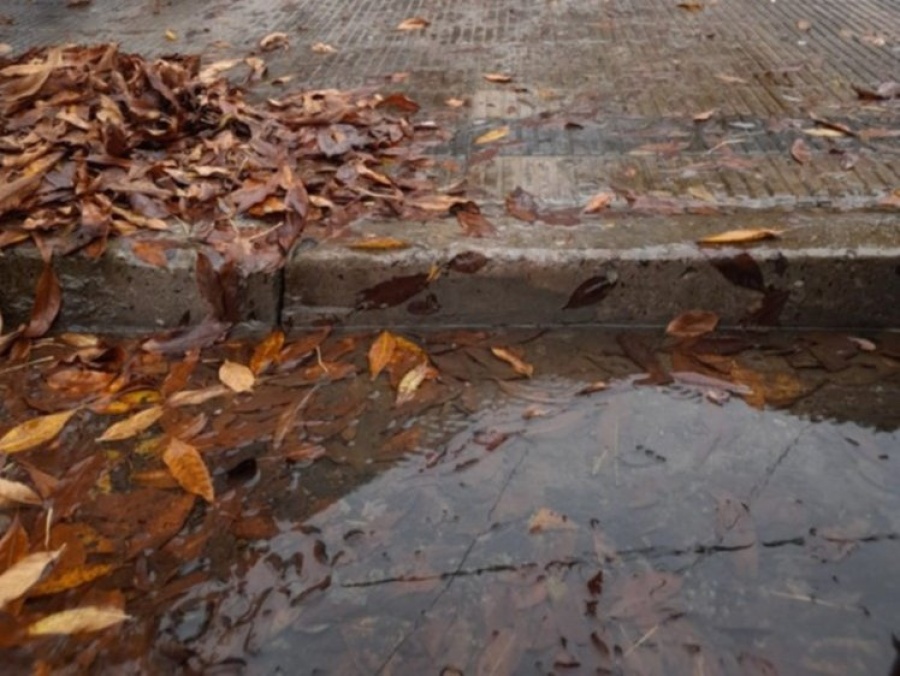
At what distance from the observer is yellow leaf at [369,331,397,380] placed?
2455mm

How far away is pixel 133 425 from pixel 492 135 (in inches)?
70.6

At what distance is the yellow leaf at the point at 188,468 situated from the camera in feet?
6.77

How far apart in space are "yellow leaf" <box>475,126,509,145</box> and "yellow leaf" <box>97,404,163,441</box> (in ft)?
5.39

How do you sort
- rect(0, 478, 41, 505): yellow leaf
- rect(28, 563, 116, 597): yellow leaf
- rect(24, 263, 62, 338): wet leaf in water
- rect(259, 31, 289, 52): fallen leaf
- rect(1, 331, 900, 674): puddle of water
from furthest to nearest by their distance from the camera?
rect(259, 31, 289, 52): fallen leaf < rect(24, 263, 62, 338): wet leaf in water < rect(0, 478, 41, 505): yellow leaf < rect(28, 563, 116, 597): yellow leaf < rect(1, 331, 900, 674): puddle of water

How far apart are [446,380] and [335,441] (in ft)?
1.24

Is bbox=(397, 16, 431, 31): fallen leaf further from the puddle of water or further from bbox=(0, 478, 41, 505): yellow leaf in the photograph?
bbox=(0, 478, 41, 505): yellow leaf

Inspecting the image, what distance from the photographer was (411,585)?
1835 millimetres

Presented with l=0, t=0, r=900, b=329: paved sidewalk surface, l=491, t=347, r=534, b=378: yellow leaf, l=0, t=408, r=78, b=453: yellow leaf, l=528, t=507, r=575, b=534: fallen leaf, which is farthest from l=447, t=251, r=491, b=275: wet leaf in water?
l=0, t=408, r=78, b=453: yellow leaf

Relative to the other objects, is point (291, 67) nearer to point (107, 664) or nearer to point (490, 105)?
point (490, 105)

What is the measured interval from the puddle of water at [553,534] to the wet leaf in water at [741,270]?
201 millimetres

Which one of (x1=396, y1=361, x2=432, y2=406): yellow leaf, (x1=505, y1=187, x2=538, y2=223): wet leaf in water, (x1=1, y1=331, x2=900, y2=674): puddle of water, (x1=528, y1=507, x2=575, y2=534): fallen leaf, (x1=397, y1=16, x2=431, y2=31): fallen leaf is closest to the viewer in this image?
(x1=1, y1=331, x2=900, y2=674): puddle of water

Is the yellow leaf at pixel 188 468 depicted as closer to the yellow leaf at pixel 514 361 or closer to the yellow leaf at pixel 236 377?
the yellow leaf at pixel 236 377

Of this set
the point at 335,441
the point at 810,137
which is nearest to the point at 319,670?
the point at 335,441

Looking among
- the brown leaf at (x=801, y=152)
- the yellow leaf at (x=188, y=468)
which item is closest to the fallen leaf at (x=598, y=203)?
the brown leaf at (x=801, y=152)
